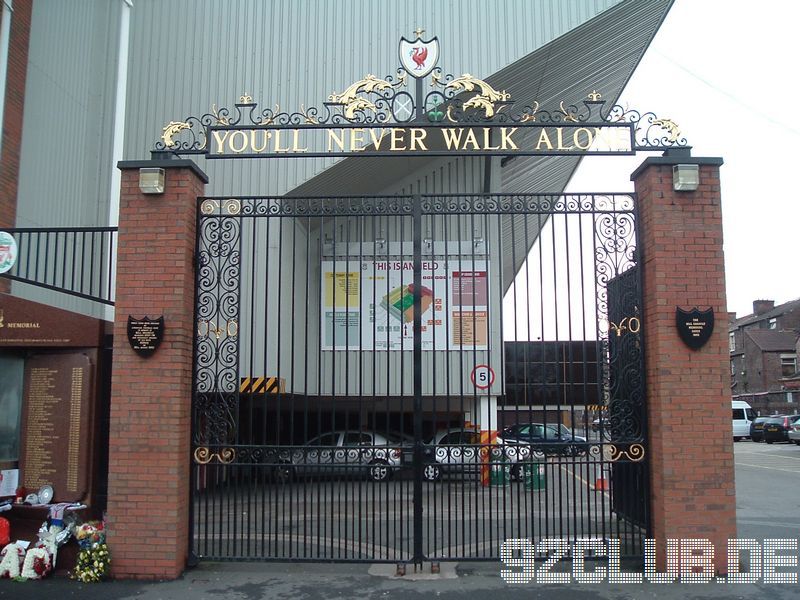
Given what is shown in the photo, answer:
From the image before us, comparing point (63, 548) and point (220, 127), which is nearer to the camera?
point (63, 548)

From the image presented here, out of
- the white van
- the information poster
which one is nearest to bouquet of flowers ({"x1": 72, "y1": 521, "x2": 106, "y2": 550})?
the information poster

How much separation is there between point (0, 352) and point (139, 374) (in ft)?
6.36

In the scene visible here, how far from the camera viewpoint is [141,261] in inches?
271

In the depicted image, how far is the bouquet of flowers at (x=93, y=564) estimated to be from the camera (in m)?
6.40

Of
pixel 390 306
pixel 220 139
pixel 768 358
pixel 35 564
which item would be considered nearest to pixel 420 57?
pixel 220 139

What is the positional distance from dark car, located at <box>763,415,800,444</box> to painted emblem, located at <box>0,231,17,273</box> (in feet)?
122

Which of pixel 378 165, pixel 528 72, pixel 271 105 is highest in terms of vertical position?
pixel 528 72

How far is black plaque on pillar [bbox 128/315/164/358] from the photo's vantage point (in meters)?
6.69

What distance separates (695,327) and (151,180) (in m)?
5.47

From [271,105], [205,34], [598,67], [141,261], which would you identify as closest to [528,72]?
[598,67]

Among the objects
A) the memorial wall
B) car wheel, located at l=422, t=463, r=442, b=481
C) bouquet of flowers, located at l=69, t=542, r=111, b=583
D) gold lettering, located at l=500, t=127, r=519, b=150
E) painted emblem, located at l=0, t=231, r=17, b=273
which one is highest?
gold lettering, located at l=500, t=127, r=519, b=150

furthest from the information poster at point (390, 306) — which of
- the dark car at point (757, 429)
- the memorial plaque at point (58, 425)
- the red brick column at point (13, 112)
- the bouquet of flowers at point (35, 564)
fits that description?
the dark car at point (757, 429)

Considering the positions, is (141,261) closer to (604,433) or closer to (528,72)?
(604,433)

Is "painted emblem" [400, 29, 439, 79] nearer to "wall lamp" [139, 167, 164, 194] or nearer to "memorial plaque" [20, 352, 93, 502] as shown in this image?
"wall lamp" [139, 167, 164, 194]
